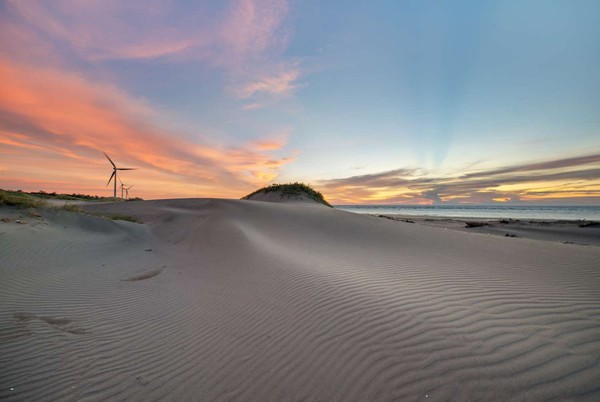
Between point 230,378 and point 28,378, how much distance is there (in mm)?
2229

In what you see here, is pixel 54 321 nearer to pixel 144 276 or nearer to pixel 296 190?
pixel 144 276

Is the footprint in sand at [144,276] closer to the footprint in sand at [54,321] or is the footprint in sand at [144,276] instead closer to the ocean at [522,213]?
the footprint in sand at [54,321]

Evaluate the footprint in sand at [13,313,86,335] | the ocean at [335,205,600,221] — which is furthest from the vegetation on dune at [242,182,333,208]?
the footprint in sand at [13,313,86,335]

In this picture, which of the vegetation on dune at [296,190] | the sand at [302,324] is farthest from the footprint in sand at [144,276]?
the vegetation on dune at [296,190]

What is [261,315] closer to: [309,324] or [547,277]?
[309,324]

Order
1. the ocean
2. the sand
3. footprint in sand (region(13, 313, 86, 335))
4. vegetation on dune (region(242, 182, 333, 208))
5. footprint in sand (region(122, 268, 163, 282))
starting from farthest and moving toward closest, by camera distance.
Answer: the ocean → vegetation on dune (region(242, 182, 333, 208)) → footprint in sand (region(122, 268, 163, 282)) → footprint in sand (region(13, 313, 86, 335)) → the sand

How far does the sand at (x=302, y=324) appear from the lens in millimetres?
2404

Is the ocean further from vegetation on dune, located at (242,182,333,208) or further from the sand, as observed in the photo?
the sand

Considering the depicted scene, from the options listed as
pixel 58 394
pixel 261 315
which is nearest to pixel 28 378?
pixel 58 394

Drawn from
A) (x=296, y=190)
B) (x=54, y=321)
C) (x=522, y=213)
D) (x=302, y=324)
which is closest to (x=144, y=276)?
(x=54, y=321)

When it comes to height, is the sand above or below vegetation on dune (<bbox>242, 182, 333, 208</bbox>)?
below

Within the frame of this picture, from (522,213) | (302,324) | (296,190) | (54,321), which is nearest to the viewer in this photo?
(302,324)

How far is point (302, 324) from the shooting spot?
11.8ft

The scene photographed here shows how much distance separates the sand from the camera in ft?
7.89
